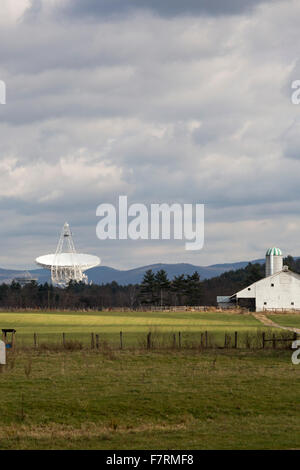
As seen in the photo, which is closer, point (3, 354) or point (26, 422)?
point (26, 422)

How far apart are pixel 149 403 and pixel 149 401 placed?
0.27 m

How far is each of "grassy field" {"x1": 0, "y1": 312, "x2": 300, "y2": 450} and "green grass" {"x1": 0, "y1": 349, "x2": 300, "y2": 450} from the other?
1.4 inches

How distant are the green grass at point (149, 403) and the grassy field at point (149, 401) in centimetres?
4

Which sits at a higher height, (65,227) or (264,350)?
(65,227)

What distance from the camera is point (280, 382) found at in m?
32.2

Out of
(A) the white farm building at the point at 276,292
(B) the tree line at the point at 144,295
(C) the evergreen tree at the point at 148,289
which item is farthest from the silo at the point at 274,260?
(C) the evergreen tree at the point at 148,289

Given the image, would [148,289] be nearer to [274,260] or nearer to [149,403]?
[274,260]

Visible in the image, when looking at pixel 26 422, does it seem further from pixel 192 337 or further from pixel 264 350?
pixel 192 337

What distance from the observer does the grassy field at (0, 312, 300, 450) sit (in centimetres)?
2142

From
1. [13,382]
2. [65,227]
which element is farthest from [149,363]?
[65,227]

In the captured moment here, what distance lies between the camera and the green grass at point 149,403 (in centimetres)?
2133

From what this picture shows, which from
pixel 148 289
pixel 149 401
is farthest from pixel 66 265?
pixel 149 401

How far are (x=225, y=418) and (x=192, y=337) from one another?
30306mm

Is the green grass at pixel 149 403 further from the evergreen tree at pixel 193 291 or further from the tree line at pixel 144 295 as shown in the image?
the evergreen tree at pixel 193 291
